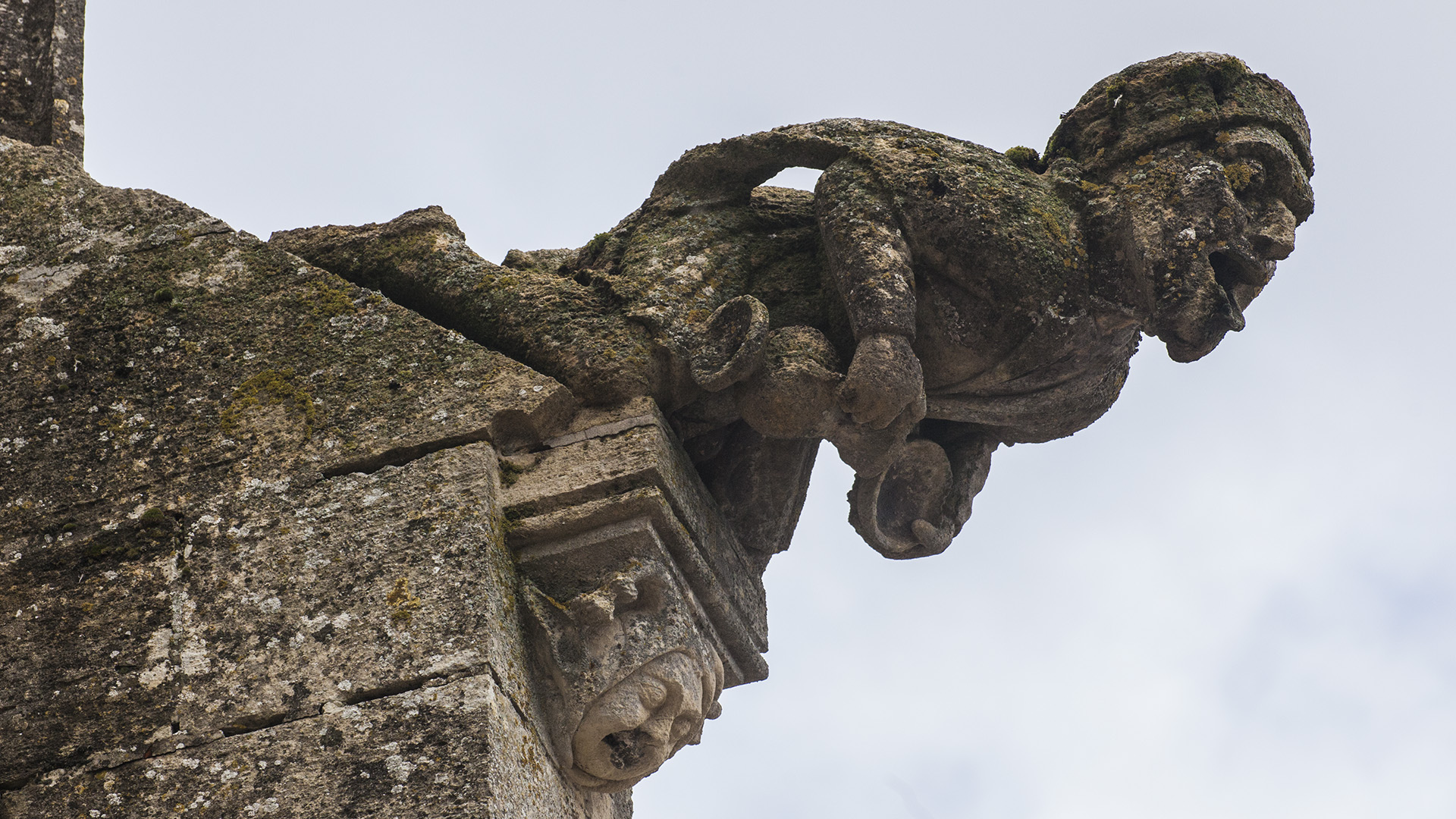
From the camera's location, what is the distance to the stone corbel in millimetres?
3840

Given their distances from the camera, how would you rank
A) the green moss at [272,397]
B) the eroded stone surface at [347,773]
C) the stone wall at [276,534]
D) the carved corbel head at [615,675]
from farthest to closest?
the green moss at [272,397], the carved corbel head at [615,675], the stone wall at [276,534], the eroded stone surface at [347,773]

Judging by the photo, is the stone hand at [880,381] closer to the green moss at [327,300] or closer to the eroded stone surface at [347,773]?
the eroded stone surface at [347,773]

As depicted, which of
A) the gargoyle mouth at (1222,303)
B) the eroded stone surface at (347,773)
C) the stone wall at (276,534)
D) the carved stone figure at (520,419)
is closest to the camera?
the eroded stone surface at (347,773)

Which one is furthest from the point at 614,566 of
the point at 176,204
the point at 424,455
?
the point at 176,204

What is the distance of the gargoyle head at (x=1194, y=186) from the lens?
441 cm

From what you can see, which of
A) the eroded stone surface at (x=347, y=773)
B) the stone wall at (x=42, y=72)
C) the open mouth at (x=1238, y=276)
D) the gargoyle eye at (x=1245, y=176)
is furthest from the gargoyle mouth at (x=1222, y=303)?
the stone wall at (x=42, y=72)

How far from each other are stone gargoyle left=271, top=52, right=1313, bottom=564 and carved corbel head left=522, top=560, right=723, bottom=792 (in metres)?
0.69

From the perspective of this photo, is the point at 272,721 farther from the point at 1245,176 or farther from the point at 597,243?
the point at 1245,176

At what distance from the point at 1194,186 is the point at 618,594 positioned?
204cm

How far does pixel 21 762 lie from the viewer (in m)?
3.60

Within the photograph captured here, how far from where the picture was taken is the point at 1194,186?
4469 millimetres

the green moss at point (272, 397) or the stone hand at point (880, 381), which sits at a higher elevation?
the green moss at point (272, 397)

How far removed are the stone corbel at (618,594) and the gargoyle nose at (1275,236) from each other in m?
1.80

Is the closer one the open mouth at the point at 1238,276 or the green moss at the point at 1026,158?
the open mouth at the point at 1238,276
